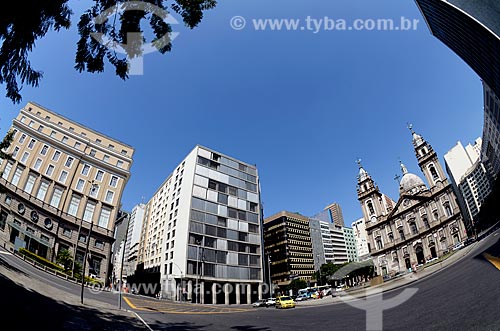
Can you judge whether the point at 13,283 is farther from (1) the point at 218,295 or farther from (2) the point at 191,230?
(1) the point at 218,295

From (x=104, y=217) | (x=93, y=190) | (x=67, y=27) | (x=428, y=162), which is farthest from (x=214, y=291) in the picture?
(x=67, y=27)

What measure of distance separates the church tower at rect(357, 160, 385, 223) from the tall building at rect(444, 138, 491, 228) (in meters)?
81.3

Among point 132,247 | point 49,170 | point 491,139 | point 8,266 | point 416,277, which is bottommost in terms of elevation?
point 416,277

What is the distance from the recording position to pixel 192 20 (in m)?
3.41

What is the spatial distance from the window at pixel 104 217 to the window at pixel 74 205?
1.29ft

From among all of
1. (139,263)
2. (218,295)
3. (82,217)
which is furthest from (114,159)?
(218,295)

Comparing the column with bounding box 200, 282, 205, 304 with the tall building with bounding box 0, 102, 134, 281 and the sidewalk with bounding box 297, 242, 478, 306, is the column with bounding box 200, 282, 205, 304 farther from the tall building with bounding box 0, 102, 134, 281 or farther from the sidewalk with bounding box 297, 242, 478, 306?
the tall building with bounding box 0, 102, 134, 281

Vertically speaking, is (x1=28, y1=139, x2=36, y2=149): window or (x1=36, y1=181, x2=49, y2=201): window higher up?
(x1=28, y1=139, x2=36, y2=149): window

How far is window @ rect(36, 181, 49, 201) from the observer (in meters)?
3.61

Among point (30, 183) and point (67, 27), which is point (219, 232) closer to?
point (30, 183)

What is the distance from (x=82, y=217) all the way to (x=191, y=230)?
3762cm

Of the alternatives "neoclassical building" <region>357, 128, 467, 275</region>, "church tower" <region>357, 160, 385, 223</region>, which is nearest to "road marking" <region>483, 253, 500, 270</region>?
"neoclassical building" <region>357, 128, 467, 275</region>

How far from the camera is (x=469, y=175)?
11.5m

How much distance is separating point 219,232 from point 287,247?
269 ft
